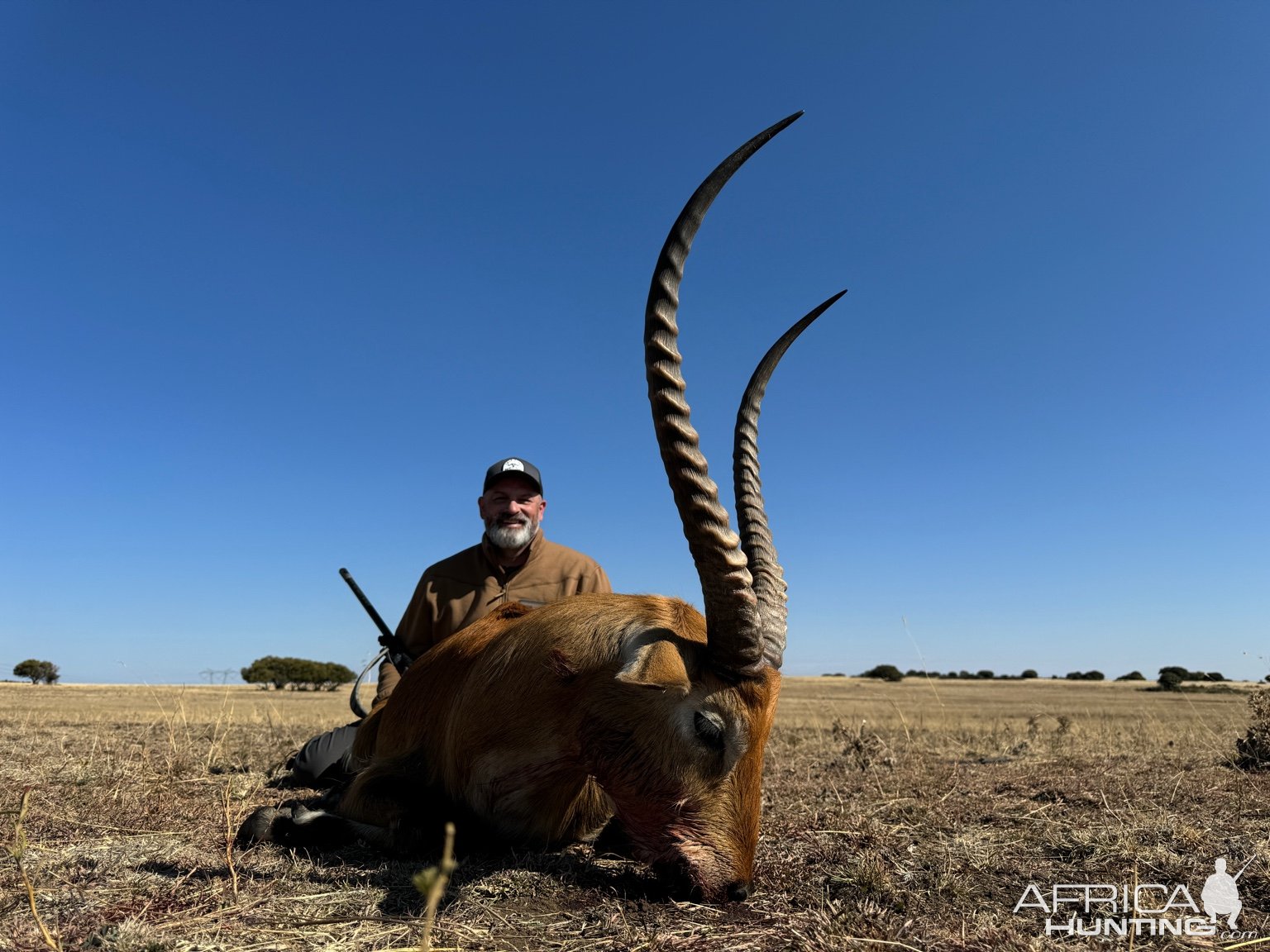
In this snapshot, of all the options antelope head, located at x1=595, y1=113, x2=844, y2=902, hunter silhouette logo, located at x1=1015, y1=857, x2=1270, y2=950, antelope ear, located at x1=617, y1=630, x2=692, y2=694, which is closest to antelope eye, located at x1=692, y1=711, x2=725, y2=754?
antelope head, located at x1=595, y1=113, x2=844, y2=902

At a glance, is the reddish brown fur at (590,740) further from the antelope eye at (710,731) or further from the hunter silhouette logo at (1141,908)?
the hunter silhouette logo at (1141,908)

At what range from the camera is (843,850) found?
4.12 metres

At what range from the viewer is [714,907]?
3.06 meters

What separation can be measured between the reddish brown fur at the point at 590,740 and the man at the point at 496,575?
201cm

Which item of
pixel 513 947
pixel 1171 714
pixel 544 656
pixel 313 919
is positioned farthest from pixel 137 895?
pixel 1171 714

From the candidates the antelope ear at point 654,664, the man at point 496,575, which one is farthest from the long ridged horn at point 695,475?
the man at point 496,575

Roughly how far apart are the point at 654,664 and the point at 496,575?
381 centimetres

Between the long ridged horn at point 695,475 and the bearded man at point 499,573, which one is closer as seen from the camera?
the long ridged horn at point 695,475

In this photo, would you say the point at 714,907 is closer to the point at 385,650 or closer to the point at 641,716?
the point at 641,716

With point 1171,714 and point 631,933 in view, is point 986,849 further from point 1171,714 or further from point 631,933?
point 1171,714

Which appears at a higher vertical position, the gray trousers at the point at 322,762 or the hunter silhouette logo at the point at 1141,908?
the hunter silhouette logo at the point at 1141,908

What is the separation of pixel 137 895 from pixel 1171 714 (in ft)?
81.1

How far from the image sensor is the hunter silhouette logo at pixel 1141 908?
9.52ft

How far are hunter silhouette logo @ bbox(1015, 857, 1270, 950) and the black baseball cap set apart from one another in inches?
195
